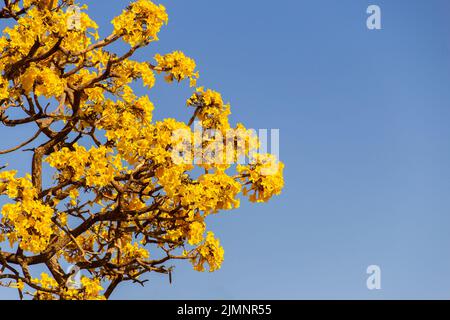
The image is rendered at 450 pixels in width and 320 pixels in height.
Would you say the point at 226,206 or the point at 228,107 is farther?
the point at 228,107

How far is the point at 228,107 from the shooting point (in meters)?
14.8

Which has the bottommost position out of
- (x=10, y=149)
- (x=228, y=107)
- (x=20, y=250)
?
(x=20, y=250)

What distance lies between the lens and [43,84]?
14078 millimetres

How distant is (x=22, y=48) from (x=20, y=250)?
3.98m

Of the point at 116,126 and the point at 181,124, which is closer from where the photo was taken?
the point at 181,124

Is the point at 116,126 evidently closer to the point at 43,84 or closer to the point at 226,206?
the point at 43,84
